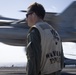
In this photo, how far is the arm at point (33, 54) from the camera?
11.1ft

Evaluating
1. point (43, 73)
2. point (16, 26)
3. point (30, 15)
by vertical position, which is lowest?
point (43, 73)

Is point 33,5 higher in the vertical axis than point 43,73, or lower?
higher

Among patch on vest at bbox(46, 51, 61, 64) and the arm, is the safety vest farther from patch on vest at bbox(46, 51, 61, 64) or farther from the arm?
the arm

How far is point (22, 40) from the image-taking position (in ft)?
98.9

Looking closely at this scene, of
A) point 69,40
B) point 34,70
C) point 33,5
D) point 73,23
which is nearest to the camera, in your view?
point 34,70

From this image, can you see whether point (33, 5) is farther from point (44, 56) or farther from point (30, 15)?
point (44, 56)

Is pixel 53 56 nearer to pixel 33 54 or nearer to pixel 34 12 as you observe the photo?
pixel 33 54

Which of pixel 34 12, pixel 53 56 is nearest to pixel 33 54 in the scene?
pixel 53 56

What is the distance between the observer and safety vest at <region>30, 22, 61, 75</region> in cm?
354

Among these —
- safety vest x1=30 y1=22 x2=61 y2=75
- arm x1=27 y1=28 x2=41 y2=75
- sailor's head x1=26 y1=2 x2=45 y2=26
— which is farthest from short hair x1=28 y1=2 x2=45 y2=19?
arm x1=27 y1=28 x2=41 y2=75

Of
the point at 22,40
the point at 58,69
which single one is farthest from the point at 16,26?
the point at 58,69

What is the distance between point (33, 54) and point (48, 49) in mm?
278

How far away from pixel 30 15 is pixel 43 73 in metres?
0.73

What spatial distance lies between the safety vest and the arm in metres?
0.10
